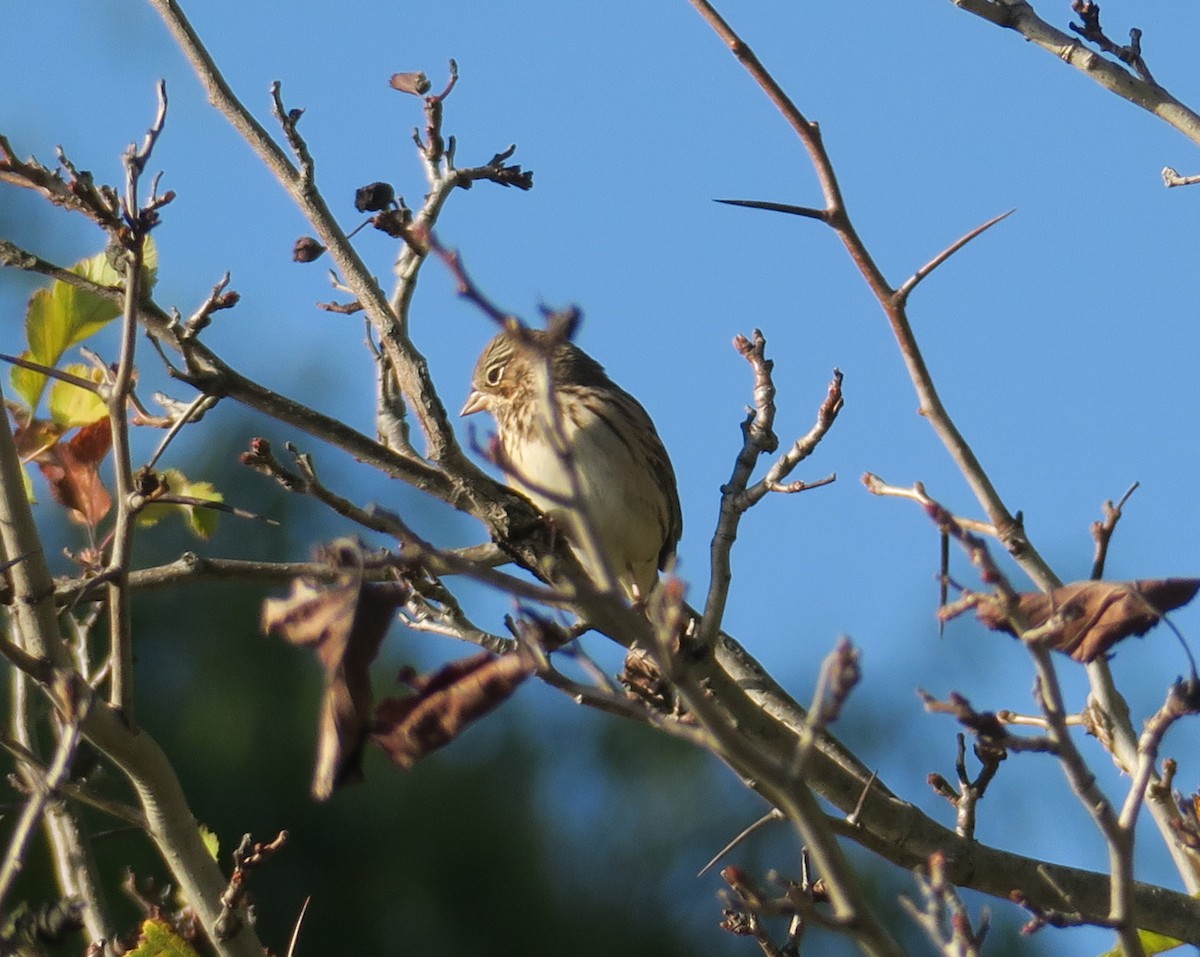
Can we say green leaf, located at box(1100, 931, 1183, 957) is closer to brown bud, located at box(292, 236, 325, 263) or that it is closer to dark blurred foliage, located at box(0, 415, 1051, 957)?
brown bud, located at box(292, 236, 325, 263)

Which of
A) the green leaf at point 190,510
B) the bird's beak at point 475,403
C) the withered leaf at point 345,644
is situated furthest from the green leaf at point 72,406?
the bird's beak at point 475,403

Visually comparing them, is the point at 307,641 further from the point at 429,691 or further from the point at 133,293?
the point at 133,293

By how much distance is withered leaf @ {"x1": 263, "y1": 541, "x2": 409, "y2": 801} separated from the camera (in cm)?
188

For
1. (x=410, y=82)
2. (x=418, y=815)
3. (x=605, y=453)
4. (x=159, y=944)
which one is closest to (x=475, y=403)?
(x=605, y=453)

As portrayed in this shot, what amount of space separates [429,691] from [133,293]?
826mm

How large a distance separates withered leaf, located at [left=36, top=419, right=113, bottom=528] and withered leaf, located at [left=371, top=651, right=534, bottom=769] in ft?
4.85

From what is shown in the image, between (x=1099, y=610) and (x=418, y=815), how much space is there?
31.9 ft

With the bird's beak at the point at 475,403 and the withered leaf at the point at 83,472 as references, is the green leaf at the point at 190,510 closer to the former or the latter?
the withered leaf at the point at 83,472

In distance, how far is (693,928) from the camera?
37.1ft

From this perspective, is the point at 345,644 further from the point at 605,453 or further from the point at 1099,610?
the point at 605,453

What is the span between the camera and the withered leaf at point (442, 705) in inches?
Answer: 75.5

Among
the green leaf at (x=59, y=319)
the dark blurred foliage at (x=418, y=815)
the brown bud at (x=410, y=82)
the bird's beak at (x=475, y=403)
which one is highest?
the brown bud at (x=410, y=82)

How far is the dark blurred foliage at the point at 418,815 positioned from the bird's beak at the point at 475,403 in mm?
4977

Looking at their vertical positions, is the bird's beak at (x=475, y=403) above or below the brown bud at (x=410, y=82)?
below
